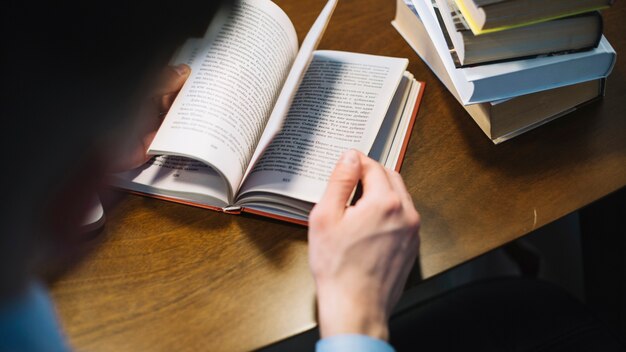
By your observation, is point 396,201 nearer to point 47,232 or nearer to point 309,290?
point 309,290

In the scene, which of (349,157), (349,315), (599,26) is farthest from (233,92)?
(599,26)

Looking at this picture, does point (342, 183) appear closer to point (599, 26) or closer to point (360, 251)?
point (360, 251)

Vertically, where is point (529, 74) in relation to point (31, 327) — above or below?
below

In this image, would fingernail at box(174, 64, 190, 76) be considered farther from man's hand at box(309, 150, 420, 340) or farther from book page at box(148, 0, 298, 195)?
man's hand at box(309, 150, 420, 340)

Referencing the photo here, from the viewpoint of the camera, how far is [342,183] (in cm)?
68

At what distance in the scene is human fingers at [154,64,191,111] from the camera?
2.63ft

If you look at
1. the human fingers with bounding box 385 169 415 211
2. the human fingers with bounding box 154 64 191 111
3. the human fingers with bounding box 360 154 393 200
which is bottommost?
the human fingers with bounding box 385 169 415 211

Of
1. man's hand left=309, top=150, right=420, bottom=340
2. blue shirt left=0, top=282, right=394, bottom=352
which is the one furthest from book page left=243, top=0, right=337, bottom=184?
blue shirt left=0, top=282, right=394, bottom=352

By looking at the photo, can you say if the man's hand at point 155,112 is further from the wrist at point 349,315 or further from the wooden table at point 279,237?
the wrist at point 349,315

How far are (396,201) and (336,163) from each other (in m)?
0.09

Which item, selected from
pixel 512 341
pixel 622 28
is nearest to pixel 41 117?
pixel 512 341

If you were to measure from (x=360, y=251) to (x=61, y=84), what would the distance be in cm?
44

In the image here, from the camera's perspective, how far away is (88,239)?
2.45ft

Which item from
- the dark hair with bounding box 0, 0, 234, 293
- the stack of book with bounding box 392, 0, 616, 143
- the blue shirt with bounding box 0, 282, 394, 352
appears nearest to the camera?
the dark hair with bounding box 0, 0, 234, 293
